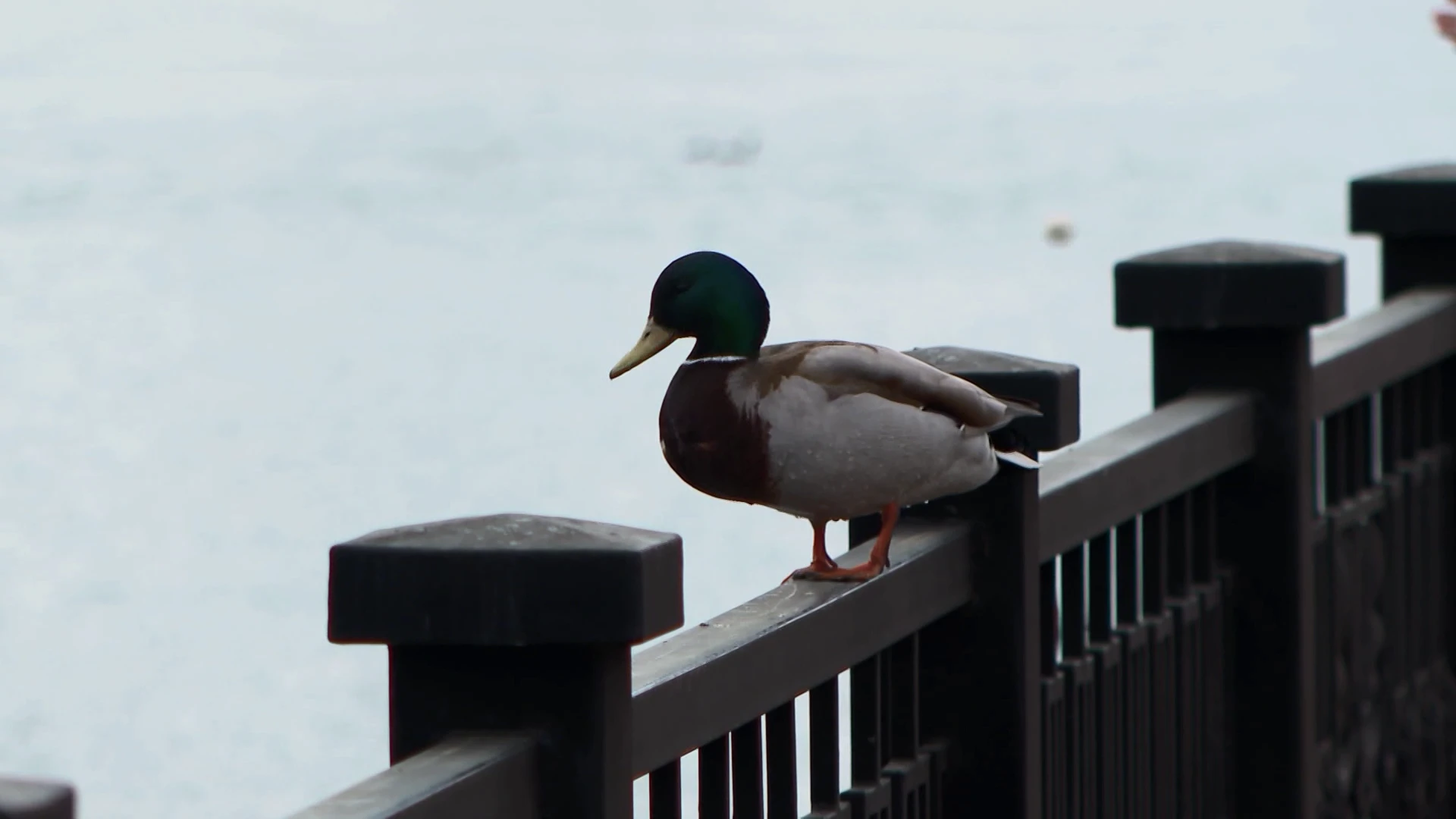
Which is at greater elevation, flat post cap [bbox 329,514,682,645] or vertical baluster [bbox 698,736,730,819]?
flat post cap [bbox 329,514,682,645]

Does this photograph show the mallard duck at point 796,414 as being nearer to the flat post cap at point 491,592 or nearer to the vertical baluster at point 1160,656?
the flat post cap at point 491,592

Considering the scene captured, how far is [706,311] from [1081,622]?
0.80 meters

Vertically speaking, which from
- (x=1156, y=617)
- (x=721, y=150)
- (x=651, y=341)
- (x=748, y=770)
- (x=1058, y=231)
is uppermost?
(x=721, y=150)

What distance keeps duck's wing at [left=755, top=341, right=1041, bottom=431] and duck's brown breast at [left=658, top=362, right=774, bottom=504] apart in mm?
35

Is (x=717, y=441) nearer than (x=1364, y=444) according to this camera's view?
Yes

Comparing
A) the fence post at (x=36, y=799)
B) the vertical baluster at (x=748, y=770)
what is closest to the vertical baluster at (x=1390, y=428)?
the vertical baluster at (x=748, y=770)

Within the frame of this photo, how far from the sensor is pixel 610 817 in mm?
1262

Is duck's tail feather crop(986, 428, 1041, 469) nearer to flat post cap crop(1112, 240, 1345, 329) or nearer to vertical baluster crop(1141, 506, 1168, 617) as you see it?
vertical baluster crop(1141, 506, 1168, 617)

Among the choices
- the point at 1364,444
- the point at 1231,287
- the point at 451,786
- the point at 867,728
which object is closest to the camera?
the point at 451,786

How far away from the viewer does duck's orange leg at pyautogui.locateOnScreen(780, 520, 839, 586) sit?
1800mm

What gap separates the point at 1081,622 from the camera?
236cm

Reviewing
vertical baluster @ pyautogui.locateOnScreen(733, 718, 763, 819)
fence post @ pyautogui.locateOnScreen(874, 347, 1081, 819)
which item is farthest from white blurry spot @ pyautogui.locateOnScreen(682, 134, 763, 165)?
vertical baluster @ pyautogui.locateOnScreen(733, 718, 763, 819)

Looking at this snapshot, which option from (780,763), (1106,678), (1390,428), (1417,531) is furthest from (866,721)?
(1417,531)

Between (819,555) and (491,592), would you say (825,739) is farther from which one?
(491,592)
